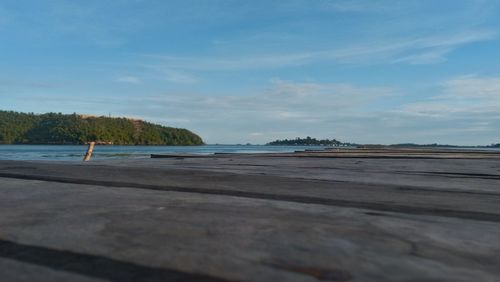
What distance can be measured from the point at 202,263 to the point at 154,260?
1.09 ft

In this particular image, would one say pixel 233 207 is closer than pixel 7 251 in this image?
No

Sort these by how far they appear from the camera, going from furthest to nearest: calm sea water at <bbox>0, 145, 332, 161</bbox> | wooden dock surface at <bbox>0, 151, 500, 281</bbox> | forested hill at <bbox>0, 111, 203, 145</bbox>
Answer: forested hill at <bbox>0, 111, 203, 145</bbox>
calm sea water at <bbox>0, 145, 332, 161</bbox>
wooden dock surface at <bbox>0, 151, 500, 281</bbox>

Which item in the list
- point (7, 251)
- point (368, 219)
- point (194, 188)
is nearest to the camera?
point (7, 251)

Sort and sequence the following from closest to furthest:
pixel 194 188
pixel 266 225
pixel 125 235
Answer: pixel 125 235 < pixel 266 225 < pixel 194 188

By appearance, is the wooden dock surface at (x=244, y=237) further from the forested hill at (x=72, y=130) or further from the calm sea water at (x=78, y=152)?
the forested hill at (x=72, y=130)

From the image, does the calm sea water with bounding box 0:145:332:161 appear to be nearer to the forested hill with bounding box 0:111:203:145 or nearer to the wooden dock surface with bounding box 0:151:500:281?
the wooden dock surface with bounding box 0:151:500:281

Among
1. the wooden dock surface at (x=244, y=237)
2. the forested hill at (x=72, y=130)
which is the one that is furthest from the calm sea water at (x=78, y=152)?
the forested hill at (x=72, y=130)

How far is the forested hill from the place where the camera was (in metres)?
144

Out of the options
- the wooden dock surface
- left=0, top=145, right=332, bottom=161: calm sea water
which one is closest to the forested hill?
left=0, top=145, right=332, bottom=161: calm sea water

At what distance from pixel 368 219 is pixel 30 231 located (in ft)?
10.3

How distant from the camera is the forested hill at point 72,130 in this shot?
472 feet

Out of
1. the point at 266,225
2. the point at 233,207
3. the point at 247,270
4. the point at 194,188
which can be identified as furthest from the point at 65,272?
the point at 194,188

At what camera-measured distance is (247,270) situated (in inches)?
110

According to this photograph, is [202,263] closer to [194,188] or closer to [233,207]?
[233,207]
